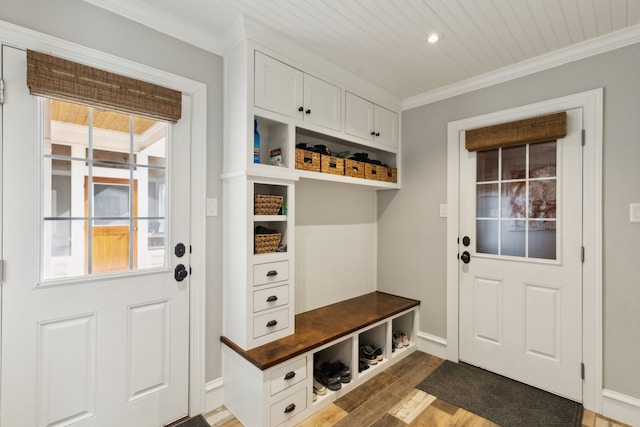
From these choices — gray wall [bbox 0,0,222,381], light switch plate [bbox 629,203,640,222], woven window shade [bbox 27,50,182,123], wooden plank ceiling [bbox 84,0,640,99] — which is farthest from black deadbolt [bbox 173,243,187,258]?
light switch plate [bbox 629,203,640,222]

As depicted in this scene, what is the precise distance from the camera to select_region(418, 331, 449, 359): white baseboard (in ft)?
9.24

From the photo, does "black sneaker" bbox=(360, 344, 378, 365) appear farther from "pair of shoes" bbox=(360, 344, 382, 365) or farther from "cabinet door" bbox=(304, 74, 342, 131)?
"cabinet door" bbox=(304, 74, 342, 131)

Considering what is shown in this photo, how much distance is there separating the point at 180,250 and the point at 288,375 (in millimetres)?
1020

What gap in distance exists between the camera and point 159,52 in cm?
185

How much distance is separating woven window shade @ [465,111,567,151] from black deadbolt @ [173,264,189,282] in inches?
93.6

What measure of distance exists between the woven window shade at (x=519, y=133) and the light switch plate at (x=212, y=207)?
6.79ft

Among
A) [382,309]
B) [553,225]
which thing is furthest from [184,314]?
[553,225]

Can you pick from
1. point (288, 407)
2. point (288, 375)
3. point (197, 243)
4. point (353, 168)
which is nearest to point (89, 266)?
point (197, 243)

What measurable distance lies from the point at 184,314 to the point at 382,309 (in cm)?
161

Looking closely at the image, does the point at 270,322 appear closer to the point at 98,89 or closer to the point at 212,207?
the point at 212,207

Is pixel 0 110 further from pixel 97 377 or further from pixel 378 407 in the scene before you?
pixel 378 407

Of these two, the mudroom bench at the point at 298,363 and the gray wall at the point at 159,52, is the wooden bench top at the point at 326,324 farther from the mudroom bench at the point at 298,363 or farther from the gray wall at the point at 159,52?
the gray wall at the point at 159,52

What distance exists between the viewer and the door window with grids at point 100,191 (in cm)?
156

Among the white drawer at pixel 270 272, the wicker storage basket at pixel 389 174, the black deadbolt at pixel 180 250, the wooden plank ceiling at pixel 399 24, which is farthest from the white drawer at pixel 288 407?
the wooden plank ceiling at pixel 399 24
